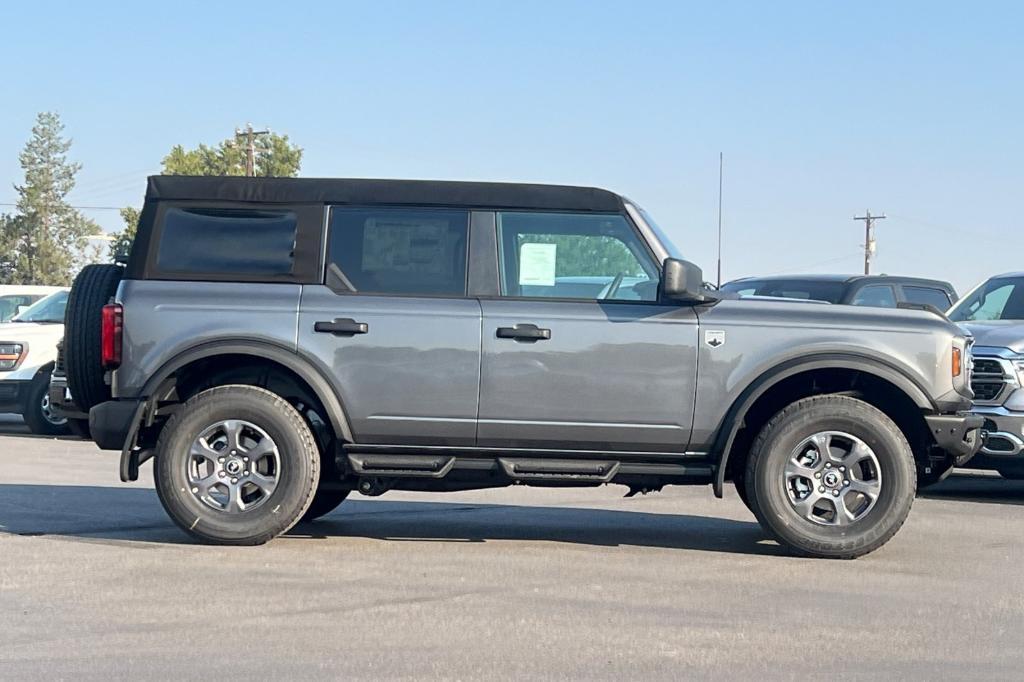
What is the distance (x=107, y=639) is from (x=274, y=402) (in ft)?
7.66

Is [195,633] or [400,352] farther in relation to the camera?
[400,352]

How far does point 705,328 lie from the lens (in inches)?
300

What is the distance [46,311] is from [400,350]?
35.4 feet

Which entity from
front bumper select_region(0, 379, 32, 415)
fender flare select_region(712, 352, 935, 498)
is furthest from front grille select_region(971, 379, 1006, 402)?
front bumper select_region(0, 379, 32, 415)

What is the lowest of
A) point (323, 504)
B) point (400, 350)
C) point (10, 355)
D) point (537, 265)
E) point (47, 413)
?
point (323, 504)

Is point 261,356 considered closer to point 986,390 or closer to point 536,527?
point 536,527

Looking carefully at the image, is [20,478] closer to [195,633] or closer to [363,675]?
[195,633]

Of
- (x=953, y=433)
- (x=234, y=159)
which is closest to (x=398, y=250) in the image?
(x=953, y=433)

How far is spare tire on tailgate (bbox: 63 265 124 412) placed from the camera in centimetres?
778

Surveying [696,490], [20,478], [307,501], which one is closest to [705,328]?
[307,501]

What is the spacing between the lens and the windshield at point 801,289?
1348 cm

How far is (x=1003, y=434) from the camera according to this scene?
10.2 m

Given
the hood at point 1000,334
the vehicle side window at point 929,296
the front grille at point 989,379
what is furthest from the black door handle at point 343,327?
the vehicle side window at point 929,296

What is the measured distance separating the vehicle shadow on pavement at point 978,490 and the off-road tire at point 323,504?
477 centimetres
